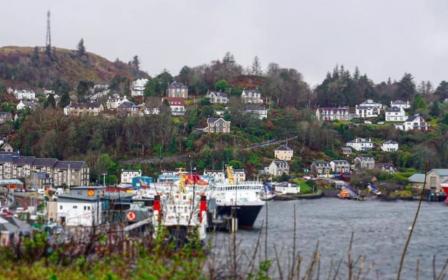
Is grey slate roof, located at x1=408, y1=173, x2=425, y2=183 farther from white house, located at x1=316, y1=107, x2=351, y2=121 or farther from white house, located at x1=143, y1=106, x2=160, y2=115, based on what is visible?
white house, located at x1=143, y1=106, x2=160, y2=115

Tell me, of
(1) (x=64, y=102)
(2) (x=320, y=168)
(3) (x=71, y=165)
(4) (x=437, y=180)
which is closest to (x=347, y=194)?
(2) (x=320, y=168)

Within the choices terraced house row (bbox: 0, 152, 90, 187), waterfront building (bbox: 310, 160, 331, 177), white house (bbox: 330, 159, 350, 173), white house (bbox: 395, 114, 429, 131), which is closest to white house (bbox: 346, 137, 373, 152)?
white house (bbox: 330, 159, 350, 173)

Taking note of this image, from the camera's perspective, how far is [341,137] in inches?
1647

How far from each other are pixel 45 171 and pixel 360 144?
15908 millimetres

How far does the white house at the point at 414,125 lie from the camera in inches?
1712

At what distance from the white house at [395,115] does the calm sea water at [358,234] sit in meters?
16.2

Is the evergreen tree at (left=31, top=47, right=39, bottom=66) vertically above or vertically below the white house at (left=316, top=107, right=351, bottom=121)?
above

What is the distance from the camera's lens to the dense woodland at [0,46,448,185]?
35219 mm

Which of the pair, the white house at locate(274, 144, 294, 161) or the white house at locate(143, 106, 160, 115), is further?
the white house at locate(143, 106, 160, 115)

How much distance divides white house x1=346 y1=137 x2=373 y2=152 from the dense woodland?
20.7 inches

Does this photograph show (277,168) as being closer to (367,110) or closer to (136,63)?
(367,110)

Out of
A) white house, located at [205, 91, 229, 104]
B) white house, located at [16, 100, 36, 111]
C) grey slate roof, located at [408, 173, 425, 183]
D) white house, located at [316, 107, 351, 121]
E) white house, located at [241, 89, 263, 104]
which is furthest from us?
white house, located at [316, 107, 351, 121]

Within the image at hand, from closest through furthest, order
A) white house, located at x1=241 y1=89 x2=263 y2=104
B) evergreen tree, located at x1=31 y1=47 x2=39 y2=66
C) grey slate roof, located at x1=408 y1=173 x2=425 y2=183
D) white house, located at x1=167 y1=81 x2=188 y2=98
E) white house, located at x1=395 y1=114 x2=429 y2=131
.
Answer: grey slate roof, located at x1=408 y1=173 x2=425 y2=183
white house, located at x1=395 y1=114 x2=429 y2=131
white house, located at x1=167 y1=81 x2=188 y2=98
white house, located at x1=241 y1=89 x2=263 y2=104
evergreen tree, located at x1=31 y1=47 x2=39 y2=66

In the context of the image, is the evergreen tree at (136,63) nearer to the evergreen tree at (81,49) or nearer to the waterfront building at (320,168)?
the evergreen tree at (81,49)
